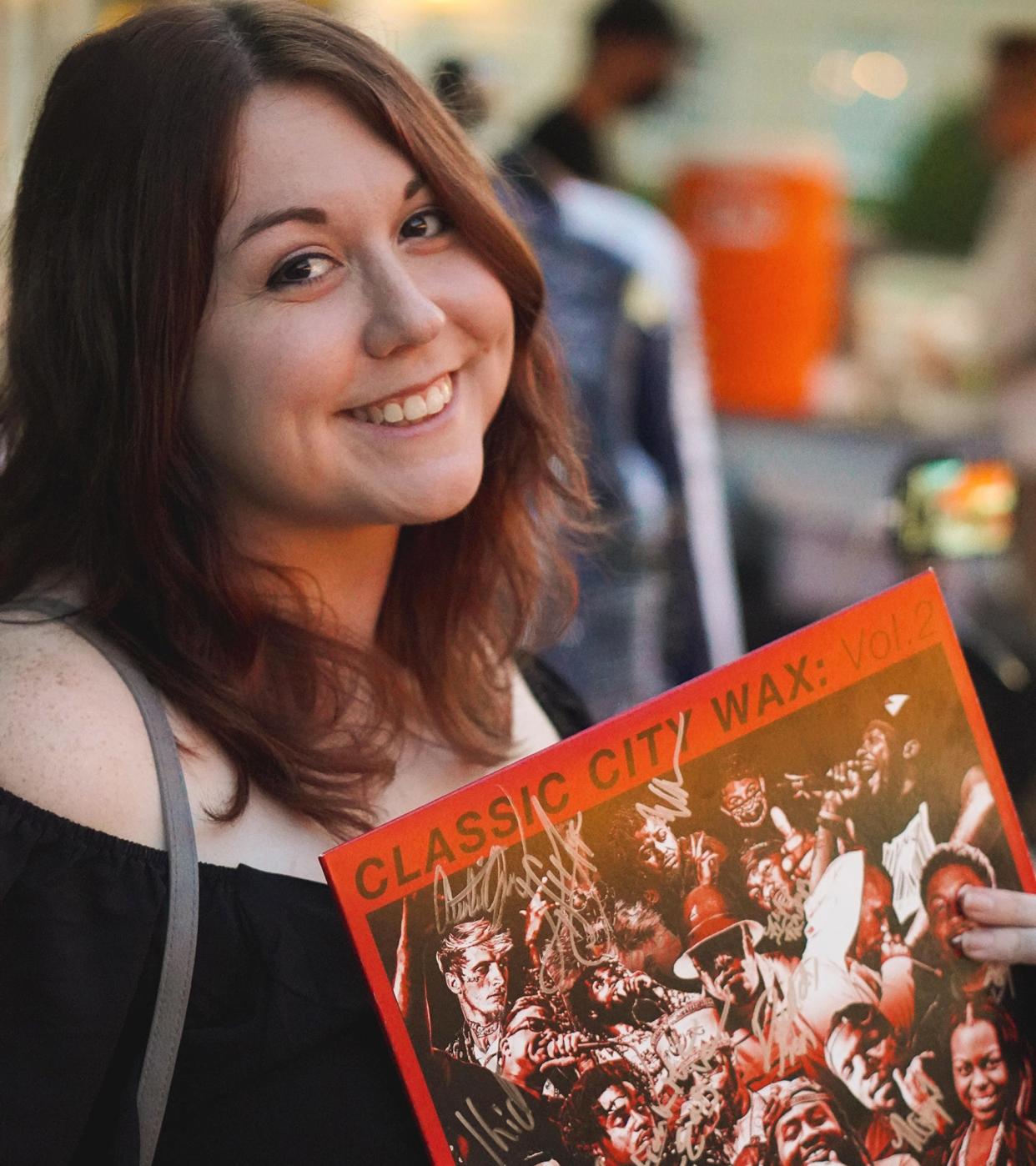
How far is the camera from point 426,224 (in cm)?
143

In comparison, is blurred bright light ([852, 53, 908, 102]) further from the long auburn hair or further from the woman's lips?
the woman's lips

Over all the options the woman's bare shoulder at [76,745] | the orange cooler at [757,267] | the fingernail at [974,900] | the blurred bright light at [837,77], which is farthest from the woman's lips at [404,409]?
the blurred bright light at [837,77]

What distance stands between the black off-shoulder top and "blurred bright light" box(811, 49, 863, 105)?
6.14 m

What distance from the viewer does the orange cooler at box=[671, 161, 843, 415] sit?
5273 mm

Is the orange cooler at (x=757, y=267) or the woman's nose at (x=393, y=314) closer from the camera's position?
the woman's nose at (x=393, y=314)

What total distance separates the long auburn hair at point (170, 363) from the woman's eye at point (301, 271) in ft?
A: 0.20

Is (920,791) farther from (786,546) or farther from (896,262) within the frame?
(896,262)

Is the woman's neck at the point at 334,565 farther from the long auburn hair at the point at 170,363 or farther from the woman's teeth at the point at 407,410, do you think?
the woman's teeth at the point at 407,410

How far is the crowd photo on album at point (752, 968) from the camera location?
1139 mm

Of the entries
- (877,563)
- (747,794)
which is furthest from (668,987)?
(877,563)

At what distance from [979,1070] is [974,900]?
148 millimetres

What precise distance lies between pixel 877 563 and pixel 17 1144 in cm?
399

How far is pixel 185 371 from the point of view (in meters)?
1.31

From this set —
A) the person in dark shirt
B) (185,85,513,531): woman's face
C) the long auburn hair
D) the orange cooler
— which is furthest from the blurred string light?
(185,85,513,531): woman's face
